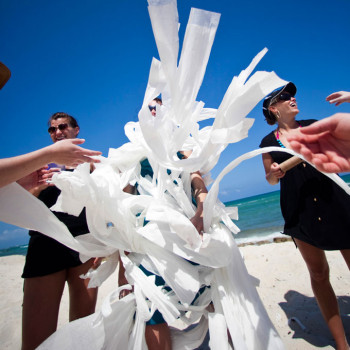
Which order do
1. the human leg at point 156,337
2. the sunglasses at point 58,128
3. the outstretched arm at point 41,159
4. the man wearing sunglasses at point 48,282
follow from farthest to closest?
the sunglasses at point 58,128
the man wearing sunglasses at point 48,282
the human leg at point 156,337
the outstretched arm at point 41,159

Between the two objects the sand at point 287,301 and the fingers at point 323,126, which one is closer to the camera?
the fingers at point 323,126

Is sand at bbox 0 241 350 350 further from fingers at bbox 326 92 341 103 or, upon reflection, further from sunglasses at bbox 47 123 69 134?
sunglasses at bbox 47 123 69 134

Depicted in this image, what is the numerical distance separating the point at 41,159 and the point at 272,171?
157cm

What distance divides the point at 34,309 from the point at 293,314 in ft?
8.48

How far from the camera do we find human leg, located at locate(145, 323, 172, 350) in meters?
1.09

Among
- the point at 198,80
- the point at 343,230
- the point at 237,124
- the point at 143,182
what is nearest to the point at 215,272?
the point at 143,182

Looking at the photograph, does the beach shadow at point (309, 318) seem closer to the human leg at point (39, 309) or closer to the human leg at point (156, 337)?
the human leg at point (156, 337)

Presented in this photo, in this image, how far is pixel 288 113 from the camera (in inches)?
71.8

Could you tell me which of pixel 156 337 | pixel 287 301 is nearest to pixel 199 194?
pixel 156 337

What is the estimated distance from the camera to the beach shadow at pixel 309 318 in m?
1.86

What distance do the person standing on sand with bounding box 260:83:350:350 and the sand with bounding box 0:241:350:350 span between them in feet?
1.42

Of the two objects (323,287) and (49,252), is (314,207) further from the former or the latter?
(49,252)

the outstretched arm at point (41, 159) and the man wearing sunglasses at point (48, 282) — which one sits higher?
the outstretched arm at point (41, 159)

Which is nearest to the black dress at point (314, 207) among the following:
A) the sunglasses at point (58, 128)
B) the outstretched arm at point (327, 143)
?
the outstretched arm at point (327, 143)
